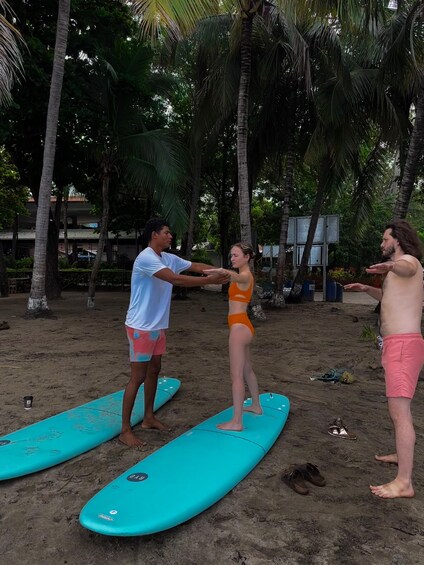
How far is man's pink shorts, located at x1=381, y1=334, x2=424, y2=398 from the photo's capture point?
9.82 ft

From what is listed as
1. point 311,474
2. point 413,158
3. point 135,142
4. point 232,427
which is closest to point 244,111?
point 135,142

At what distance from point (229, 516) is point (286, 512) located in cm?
36

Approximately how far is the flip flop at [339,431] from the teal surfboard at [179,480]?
0.56 m

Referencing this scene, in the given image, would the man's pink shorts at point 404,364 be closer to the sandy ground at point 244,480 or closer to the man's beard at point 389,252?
the man's beard at point 389,252

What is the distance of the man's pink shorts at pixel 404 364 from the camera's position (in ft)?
9.82

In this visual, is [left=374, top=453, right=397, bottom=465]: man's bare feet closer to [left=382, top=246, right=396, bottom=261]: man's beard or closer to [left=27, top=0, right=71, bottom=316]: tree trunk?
[left=382, top=246, right=396, bottom=261]: man's beard

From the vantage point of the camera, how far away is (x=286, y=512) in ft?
9.30

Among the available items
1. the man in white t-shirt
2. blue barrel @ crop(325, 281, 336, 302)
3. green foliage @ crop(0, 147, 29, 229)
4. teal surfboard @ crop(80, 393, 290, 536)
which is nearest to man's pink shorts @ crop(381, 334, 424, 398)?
teal surfboard @ crop(80, 393, 290, 536)

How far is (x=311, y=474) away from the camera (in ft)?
10.7

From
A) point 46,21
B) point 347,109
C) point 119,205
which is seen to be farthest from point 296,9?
point 119,205

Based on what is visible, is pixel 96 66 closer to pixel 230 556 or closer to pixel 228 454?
pixel 228 454

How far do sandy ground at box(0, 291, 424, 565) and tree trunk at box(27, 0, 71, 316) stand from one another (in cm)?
295

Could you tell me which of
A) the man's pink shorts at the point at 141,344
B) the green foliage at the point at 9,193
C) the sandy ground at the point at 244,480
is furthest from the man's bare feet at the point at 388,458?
the green foliage at the point at 9,193

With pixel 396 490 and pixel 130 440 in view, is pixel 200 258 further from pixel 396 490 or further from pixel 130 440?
pixel 396 490
